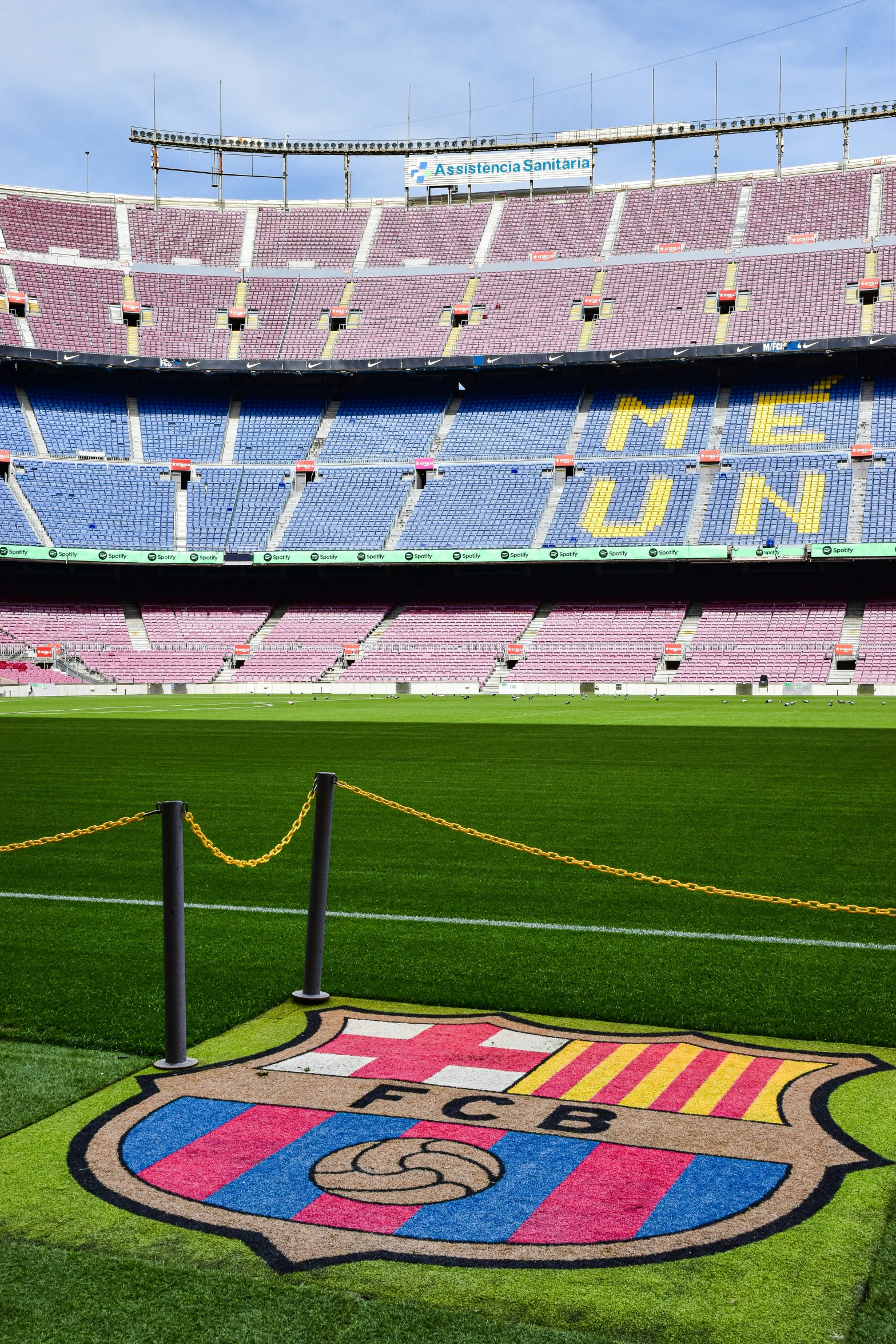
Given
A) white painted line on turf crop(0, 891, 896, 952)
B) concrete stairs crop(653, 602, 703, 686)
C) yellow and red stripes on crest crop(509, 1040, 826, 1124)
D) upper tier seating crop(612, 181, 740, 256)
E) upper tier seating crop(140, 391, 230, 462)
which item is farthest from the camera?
upper tier seating crop(612, 181, 740, 256)

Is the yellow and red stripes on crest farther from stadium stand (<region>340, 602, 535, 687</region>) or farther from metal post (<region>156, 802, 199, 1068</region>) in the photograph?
stadium stand (<region>340, 602, 535, 687</region>)

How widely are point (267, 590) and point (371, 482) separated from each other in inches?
355

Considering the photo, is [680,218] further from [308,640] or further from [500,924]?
[500,924]

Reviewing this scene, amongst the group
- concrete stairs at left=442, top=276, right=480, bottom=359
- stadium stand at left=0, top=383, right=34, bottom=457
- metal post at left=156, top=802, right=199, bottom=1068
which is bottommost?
metal post at left=156, top=802, right=199, bottom=1068

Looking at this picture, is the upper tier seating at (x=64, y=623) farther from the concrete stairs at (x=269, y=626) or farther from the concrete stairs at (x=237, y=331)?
the concrete stairs at (x=237, y=331)

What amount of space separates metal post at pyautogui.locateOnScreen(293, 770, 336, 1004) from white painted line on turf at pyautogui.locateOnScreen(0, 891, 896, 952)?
1954mm

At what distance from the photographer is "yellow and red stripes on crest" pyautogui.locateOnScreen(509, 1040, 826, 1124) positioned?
187 inches

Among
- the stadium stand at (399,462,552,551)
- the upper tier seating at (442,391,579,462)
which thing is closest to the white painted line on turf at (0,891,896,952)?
the stadium stand at (399,462,552,551)

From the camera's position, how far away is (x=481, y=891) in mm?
9508

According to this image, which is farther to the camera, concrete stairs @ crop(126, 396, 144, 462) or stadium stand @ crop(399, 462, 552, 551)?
concrete stairs @ crop(126, 396, 144, 462)

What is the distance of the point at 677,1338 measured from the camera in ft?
9.97

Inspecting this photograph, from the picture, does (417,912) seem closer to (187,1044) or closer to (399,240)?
(187,1044)

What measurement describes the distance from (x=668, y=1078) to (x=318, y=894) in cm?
214

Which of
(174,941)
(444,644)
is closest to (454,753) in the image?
(174,941)
